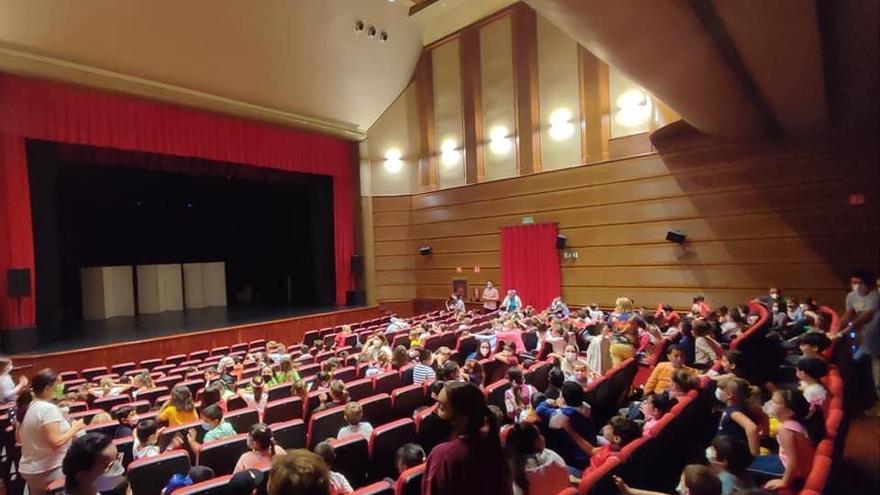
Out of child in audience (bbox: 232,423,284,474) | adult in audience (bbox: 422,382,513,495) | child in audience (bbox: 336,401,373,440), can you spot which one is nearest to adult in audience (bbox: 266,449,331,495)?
adult in audience (bbox: 422,382,513,495)

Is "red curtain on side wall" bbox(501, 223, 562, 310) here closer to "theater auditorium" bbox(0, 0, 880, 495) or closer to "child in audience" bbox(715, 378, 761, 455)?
"theater auditorium" bbox(0, 0, 880, 495)

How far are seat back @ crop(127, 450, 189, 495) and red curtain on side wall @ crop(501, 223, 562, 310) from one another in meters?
10.0

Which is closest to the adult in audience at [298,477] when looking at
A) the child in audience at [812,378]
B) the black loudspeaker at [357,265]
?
the child in audience at [812,378]

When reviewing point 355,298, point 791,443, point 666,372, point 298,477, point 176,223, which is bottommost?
point 355,298

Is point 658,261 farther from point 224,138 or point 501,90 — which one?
point 224,138

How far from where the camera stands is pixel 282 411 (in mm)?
4410

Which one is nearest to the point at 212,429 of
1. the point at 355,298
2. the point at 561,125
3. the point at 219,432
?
the point at 219,432

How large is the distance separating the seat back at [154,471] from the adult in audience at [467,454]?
222cm

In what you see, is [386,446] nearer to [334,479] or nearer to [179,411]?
[334,479]

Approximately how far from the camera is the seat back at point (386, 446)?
3.42m

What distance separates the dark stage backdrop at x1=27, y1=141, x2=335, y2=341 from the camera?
9.95 meters

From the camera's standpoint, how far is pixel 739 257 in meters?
8.99

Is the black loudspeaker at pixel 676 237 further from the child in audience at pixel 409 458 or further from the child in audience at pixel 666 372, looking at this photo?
the child in audience at pixel 409 458

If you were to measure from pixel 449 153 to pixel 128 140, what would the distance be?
8.17 metres
